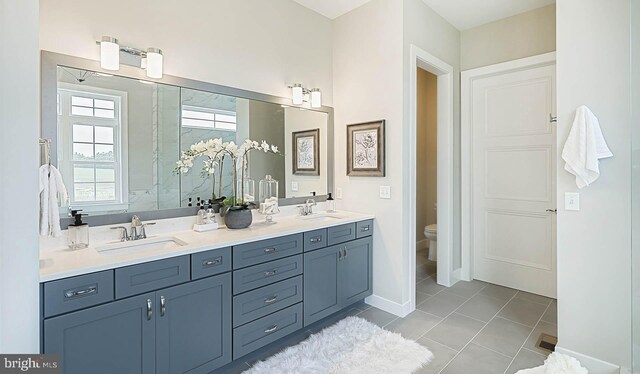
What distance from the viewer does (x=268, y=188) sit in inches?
114

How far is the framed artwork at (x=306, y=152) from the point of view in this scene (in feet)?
10.4

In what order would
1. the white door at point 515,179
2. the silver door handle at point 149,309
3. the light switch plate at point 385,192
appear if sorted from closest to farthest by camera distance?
the silver door handle at point 149,309 < the light switch plate at point 385,192 < the white door at point 515,179

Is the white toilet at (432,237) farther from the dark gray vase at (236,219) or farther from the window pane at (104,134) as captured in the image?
the window pane at (104,134)

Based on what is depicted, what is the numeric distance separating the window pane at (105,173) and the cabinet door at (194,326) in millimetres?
852

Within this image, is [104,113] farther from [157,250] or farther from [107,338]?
[107,338]

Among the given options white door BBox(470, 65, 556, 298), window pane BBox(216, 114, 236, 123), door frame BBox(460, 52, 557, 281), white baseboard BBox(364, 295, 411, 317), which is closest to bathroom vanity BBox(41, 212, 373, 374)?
white baseboard BBox(364, 295, 411, 317)

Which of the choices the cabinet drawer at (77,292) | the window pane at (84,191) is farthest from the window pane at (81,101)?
the cabinet drawer at (77,292)

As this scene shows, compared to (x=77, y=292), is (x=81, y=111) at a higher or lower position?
higher

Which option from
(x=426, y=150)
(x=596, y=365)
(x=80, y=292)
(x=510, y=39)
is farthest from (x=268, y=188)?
(x=426, y=150)

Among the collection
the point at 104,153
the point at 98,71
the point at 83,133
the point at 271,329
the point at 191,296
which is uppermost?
the point at 98,71

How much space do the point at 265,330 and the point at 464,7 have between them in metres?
3.54

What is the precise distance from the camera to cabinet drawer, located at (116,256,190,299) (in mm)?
1597

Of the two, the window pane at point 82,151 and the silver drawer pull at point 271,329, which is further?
the silver drawer pull at point 271,329

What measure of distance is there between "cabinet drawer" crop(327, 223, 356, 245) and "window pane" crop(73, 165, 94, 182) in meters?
1.73
